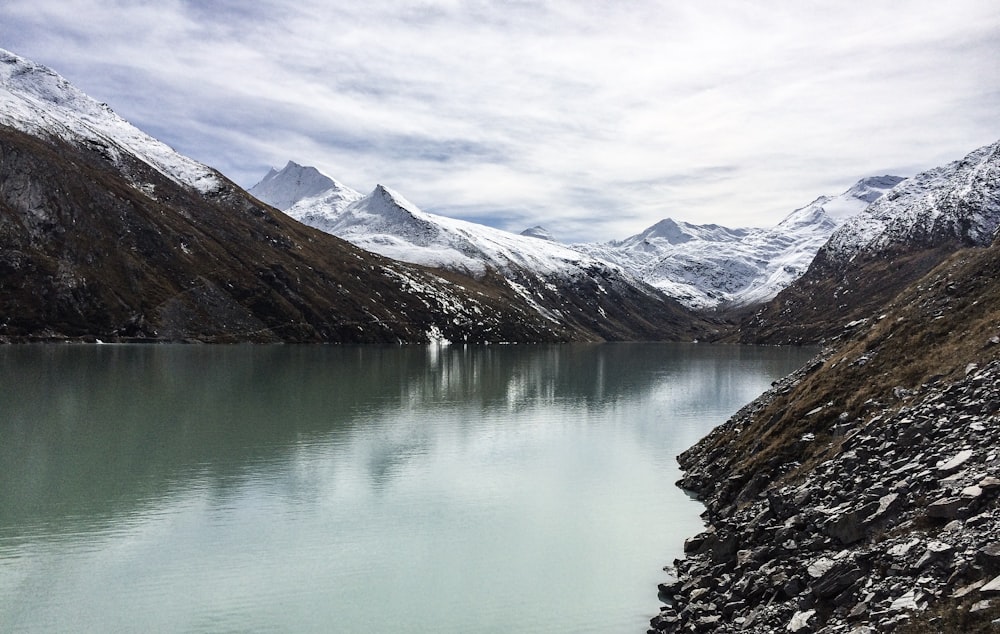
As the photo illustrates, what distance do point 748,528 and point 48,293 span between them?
196879mm

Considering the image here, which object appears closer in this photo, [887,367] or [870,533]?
[870,533]

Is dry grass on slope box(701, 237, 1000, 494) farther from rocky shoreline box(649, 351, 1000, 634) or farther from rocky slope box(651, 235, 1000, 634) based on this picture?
rocky shoreline box(649, 351, 1000, 634)

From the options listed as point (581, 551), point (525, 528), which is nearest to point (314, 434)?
point (525, 528)

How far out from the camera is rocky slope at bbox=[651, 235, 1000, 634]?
1753 centimetres

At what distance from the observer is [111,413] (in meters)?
71.6

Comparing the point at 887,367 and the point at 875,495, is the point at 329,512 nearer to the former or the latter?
the point at 875,495

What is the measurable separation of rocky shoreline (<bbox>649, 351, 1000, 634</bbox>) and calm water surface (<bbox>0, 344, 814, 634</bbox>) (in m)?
4.20

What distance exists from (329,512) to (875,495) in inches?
1113

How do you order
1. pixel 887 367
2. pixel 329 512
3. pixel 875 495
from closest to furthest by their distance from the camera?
1. pixel 875 495
2. pixel 887 367
3. pixel 329 512

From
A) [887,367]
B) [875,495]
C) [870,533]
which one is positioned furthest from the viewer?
[887,367]

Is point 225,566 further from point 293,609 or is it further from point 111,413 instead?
point 111,413

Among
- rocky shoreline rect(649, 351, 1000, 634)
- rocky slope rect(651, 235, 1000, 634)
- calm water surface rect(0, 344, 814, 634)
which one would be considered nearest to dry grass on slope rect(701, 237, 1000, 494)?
rocky slope rect(651, 235, 1000, 634)

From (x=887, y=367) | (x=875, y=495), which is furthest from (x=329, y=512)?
(x=887, y=367)

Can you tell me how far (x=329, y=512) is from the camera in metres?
40.2
